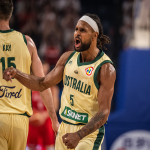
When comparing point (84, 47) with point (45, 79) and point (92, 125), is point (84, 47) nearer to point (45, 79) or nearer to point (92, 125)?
point (45, 79)

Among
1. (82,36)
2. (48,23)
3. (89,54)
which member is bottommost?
(48,23)

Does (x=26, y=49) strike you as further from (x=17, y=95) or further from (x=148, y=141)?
(x=148, y=141)

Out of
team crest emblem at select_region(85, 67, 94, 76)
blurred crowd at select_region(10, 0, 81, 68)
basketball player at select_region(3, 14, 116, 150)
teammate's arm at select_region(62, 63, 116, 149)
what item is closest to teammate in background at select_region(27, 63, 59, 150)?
basketball player at select_region(3, 14, 116, 150)

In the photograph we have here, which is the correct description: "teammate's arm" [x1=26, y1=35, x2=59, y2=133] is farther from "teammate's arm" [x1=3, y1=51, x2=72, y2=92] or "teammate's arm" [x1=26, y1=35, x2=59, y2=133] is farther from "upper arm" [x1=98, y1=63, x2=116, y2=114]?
"upper arm" [x1=98, y1=63, x2=116, y2=114]

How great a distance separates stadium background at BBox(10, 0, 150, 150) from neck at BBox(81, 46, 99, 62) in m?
3.12

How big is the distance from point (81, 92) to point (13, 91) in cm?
77

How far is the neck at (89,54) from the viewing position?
341 centimetres

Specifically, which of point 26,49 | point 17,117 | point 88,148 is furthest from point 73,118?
point 26,49

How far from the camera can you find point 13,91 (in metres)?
3.32

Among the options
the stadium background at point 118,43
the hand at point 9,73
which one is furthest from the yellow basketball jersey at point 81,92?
the stadium background at point 118,43

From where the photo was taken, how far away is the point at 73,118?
10.6ft

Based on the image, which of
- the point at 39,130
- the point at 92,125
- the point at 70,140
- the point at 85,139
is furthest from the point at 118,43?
the point at 70,140

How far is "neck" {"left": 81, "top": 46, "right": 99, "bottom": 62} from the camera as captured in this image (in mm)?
3410

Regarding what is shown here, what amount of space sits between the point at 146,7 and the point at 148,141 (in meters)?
3.05
